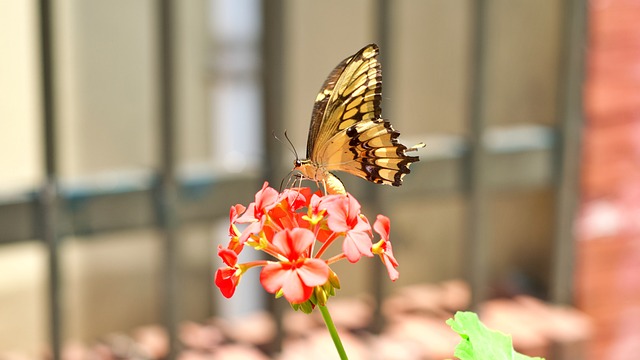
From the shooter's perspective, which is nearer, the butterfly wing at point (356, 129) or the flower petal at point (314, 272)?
the flower petal at point (314, 272)

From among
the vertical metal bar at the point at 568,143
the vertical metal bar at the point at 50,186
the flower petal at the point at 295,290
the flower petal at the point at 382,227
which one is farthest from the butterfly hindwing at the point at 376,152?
the vertical metal bar at the point at 568,143

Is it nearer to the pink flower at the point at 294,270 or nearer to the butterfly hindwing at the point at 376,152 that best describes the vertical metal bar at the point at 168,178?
the butterfly hindwing at the point at 376,152

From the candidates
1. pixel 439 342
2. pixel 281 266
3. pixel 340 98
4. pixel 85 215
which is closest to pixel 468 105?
pixel 439 342

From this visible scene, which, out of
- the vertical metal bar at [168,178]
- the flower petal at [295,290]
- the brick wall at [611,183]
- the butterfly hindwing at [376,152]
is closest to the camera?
the flower petal at [295,290]

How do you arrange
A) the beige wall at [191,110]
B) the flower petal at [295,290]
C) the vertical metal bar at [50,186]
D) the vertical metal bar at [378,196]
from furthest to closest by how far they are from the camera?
the beige wall at [191,110]
the vertical metal bar at [378,196]
the vertical metal bar at [50,186]
the flower petal at [295,290]

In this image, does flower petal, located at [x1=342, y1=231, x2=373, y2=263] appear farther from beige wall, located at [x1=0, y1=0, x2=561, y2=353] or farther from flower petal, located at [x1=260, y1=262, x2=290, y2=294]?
beige wall, located at [x1=0, y1=0, x2=561, y2=353]

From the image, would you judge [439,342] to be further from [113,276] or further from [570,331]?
[113,276]

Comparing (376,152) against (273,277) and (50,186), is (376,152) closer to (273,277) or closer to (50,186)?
(273,277)
